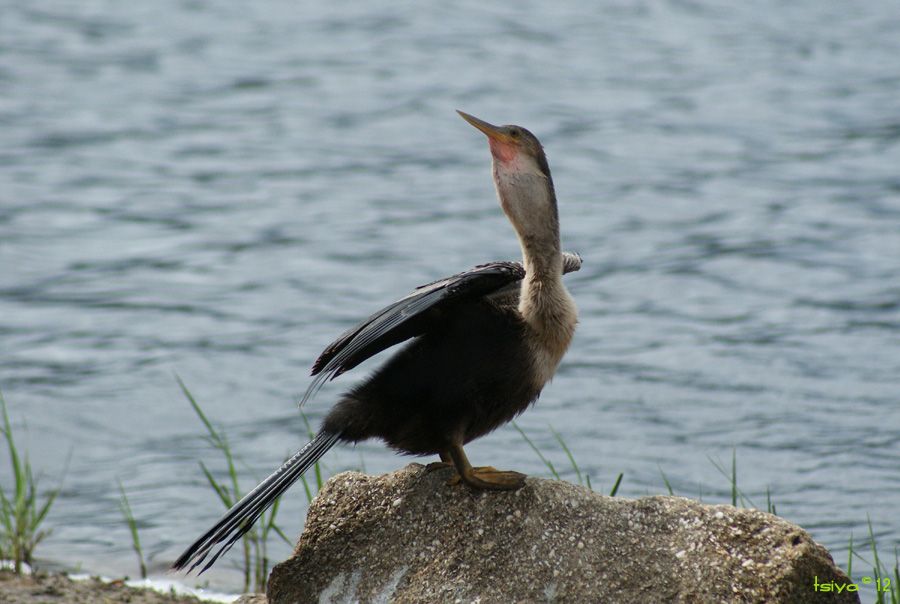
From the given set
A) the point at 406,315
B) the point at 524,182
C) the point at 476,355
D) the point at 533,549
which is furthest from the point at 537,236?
the point at 533,549

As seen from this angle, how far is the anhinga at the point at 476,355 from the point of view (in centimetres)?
396

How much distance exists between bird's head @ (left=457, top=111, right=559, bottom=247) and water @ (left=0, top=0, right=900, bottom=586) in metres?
2.57

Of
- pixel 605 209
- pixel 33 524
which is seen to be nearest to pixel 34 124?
pixel 605 209

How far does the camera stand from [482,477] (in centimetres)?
395

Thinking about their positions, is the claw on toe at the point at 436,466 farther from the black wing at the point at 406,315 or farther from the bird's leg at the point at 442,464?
the black wing at the point at 406,315

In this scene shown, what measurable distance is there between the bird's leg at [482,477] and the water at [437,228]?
2.32 m

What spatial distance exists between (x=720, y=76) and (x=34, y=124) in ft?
20.8

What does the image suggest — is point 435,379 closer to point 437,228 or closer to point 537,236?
point 537,236

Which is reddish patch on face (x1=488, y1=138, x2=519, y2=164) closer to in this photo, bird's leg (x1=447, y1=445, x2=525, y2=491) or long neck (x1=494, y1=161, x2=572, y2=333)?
long neck (x1=494, y1=161, x2=572, y2=333)

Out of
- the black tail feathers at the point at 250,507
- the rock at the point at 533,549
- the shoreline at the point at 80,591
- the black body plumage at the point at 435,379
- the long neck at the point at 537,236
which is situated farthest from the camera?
the shoreline at the point at 80,591

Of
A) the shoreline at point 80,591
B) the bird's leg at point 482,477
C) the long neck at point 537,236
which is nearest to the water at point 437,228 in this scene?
the shoreline at point 80,591

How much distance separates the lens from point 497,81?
43.2ft

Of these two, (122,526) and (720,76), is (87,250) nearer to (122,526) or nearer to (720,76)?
(122,526)

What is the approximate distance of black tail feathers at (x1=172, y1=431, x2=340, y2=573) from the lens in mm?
3785
